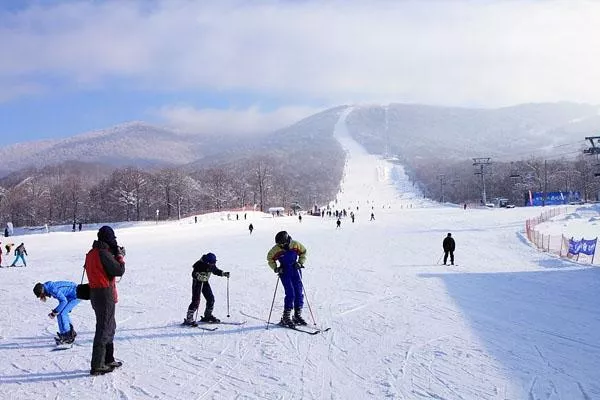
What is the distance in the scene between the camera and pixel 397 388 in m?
5.96

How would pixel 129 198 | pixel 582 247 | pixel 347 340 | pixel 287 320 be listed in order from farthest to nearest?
pixel 129 198 → pixel 582 247 → pixel 287 320 → pixel 347 340

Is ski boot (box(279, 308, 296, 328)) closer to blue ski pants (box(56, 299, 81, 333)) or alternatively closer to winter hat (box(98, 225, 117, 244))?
blue ski pants (box(56, 299, 81, 333))

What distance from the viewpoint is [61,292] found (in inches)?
295

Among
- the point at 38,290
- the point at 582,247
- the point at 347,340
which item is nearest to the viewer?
the point at 38,290

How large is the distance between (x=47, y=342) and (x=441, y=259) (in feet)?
51.6

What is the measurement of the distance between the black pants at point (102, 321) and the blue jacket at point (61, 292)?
1449 mm

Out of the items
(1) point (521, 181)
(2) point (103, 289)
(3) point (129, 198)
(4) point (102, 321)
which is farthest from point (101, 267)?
(1) point (521, 181)

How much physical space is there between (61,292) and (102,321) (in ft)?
5.21

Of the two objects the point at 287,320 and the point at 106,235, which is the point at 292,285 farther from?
the point at 106,235

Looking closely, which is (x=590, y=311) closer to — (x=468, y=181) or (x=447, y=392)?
(x=447, y=392)

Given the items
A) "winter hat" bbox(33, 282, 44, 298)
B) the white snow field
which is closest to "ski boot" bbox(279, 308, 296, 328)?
the white snow field

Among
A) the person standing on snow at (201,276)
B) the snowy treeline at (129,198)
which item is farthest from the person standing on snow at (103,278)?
the snowy treeline at (129,198)

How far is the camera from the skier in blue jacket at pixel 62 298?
7.40 metres

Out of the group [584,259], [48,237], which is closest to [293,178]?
[48,237]
